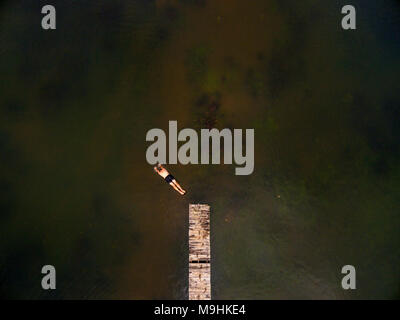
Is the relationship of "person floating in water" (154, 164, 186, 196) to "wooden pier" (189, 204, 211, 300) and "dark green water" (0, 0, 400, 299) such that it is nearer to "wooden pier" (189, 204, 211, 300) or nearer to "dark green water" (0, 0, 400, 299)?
"dark green water" (0, 0, 400, 299)

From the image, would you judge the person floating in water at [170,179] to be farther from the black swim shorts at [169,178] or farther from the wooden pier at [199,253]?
the wooden pier at [199,253]

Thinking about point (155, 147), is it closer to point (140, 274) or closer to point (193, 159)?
point (193, 159)

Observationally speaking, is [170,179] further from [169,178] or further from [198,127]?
[198,127]

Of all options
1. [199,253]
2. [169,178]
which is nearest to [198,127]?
[169,178]

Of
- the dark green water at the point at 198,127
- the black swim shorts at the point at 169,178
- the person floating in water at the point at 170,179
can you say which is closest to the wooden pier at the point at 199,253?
the dark green water at the point at 198,127
